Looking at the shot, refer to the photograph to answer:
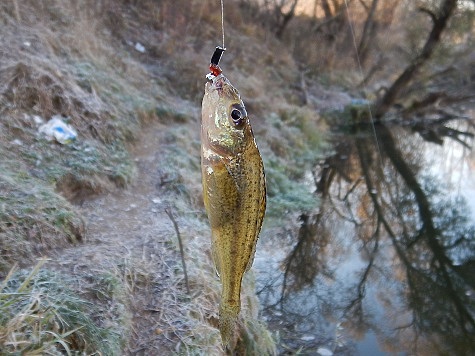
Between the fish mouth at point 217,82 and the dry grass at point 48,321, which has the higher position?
the fish mouth at point 217,82

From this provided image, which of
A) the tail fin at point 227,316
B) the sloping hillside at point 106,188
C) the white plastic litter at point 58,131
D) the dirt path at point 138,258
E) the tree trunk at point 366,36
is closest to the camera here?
the tail fin at point 227,316

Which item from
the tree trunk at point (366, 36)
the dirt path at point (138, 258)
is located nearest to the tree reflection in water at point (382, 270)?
the dirt path at point (138, 258)

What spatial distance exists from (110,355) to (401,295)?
14.7 feet

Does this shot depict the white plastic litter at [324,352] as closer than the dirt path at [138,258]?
No

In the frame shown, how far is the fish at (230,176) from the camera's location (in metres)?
2.13

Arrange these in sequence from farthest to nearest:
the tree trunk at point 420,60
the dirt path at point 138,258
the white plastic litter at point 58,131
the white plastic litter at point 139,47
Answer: the tree trunk at point 420,60 → the white plastic litter at point 139,47 → the white plastic litter at point 58,131 → the dirt path at point 138,258

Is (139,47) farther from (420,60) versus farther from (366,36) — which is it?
(366,36)

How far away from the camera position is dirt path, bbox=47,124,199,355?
3.81 metres

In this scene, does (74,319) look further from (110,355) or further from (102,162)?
(102,162)

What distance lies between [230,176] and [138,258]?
8.73 feet

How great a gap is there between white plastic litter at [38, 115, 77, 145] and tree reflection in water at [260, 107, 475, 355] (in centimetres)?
348

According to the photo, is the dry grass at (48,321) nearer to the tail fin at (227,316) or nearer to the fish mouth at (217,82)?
the tail fin at (227,316)

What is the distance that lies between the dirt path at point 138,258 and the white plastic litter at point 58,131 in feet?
3.53

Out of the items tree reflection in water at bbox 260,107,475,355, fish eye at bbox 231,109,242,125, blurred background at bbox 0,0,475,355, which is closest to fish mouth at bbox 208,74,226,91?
fish eye at bbox 231,109,242,125
